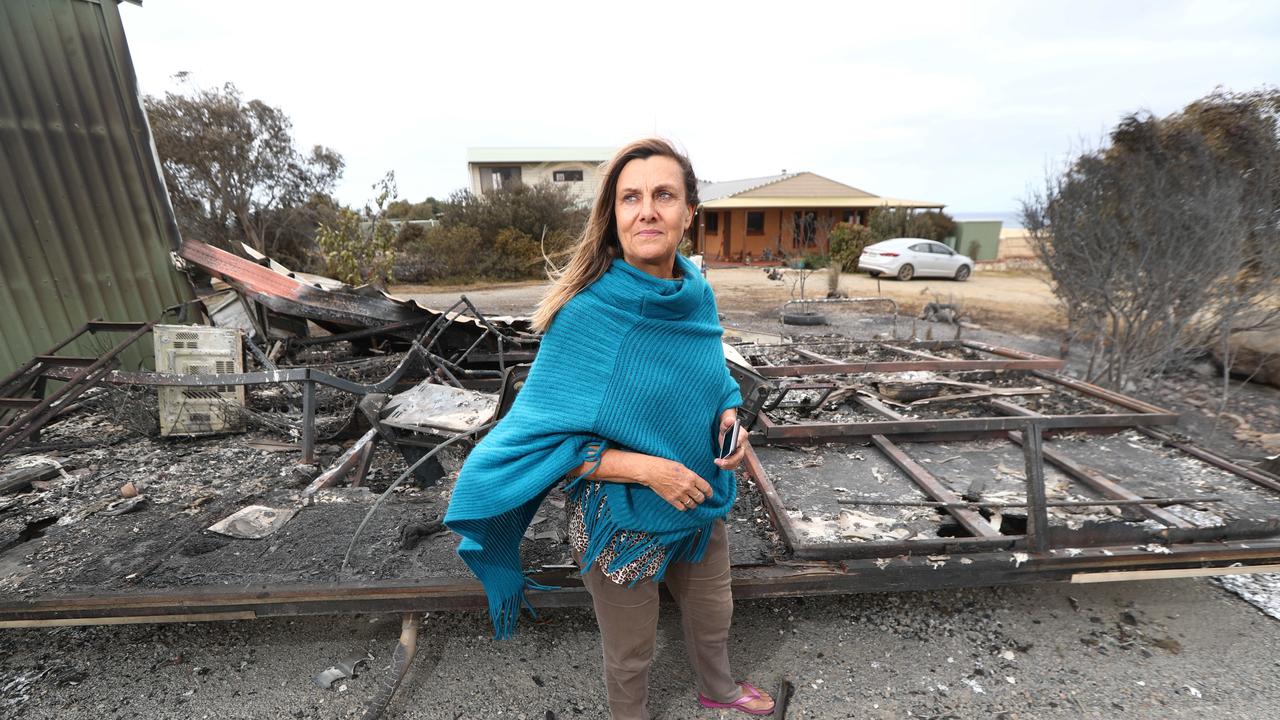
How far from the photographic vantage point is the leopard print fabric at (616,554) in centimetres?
150

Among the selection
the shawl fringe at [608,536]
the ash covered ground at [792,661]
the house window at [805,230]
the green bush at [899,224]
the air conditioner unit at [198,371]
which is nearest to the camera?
the shawl fringe at [608,536]

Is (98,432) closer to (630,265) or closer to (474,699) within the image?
(474,699)

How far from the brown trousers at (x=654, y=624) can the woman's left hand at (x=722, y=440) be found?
32 centimetres

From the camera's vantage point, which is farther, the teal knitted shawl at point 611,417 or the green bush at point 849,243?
the green bush at point 849,243

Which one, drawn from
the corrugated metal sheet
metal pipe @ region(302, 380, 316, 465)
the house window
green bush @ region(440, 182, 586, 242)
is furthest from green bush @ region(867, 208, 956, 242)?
metal pipe @ region(302, 380, 316, 465)

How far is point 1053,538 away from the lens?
84.5 inches

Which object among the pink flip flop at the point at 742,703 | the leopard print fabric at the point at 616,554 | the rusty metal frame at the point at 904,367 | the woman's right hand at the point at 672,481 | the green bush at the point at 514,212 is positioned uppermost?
the green bush at the point at 514,212

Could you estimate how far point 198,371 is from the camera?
151 inches

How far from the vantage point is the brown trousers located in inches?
61.8

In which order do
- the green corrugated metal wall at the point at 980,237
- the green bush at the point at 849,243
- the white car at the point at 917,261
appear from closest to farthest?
the white car at the point at 917,261 → the green bush at the point at 849,243 → the green corrugated metal wall at the point at 980,237

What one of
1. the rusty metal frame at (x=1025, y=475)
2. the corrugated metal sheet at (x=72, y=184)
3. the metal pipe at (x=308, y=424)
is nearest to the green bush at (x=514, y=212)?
the corrugated metal sheet at (x=72, y=184)

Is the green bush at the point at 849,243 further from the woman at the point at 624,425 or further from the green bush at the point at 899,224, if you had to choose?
the woman at the point at 624,425

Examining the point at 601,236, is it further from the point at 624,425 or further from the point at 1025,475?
the point at 1025,475

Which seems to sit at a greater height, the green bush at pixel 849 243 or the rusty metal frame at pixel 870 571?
the green bush at pixel 849 243
